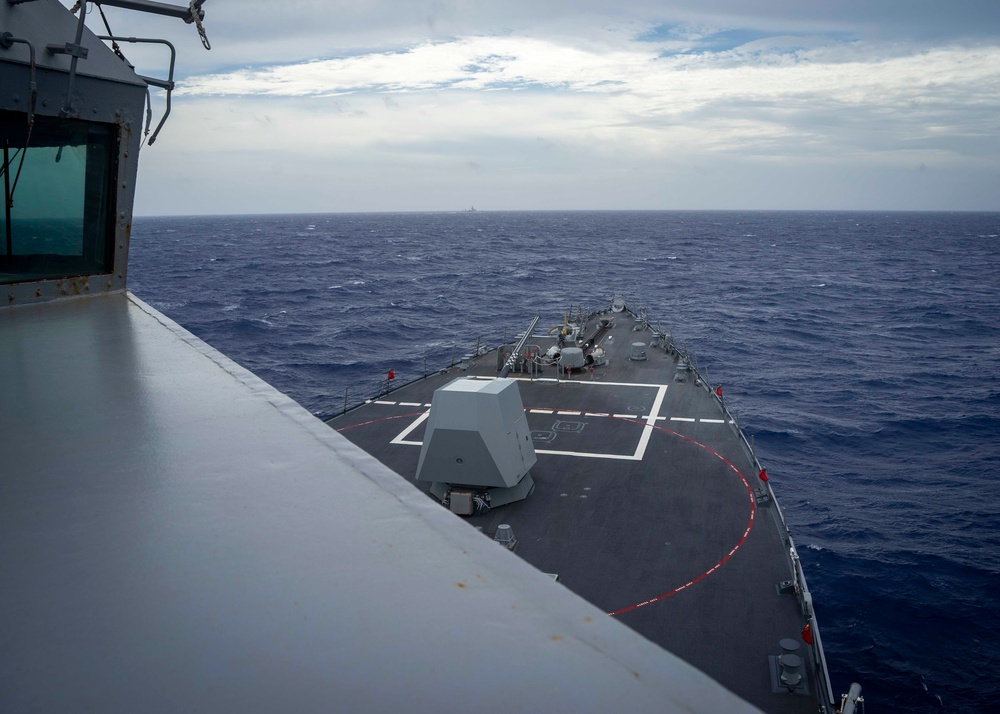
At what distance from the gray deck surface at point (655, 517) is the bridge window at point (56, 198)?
8120mm

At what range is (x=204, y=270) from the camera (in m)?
90.9

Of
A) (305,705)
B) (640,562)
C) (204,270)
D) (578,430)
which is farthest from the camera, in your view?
(204,270)

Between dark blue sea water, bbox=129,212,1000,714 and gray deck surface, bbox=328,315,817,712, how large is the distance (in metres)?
4.17

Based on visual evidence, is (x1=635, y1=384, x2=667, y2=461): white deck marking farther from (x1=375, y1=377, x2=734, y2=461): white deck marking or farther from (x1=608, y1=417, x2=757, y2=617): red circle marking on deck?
(x1=608, y1=417, x2=757, y2=617): red circle marking on deck

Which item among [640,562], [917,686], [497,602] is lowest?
[917,686]

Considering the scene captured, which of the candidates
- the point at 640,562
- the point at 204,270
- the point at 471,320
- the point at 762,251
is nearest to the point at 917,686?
the point at 640,562

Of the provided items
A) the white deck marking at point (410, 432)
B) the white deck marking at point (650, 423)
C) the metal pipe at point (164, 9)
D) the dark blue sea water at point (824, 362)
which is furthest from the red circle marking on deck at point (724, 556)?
the metal pipe at point (164, 9)

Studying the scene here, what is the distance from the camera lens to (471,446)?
14391 millimetres

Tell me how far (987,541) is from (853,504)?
3.72 meters

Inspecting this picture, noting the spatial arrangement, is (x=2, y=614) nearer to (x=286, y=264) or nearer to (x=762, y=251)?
(x=286, y=264)

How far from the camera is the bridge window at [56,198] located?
313 inches

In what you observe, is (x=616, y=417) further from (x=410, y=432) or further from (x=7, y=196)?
(x=7, y=196)

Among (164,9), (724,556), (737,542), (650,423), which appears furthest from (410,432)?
(164,9)

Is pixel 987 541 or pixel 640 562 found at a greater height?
pixel 640 562
